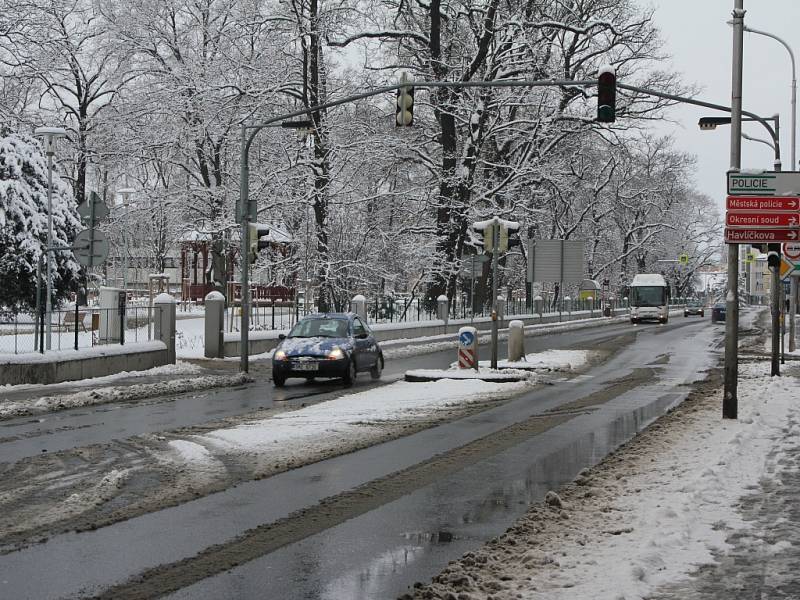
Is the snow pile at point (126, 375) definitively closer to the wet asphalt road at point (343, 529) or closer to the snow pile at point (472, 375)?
the snow pile at point (472, 375)

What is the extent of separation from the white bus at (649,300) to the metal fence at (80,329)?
153ft

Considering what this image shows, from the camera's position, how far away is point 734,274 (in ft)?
47.4

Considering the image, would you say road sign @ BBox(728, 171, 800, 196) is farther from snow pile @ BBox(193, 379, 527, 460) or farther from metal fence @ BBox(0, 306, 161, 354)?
metal fence @ BBox(0, 306, 161, 354)

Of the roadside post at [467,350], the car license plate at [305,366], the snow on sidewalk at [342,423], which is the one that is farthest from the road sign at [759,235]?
the car license plate at [305,366]

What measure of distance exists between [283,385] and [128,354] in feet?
14.1

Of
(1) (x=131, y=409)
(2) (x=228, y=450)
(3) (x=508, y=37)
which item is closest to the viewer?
(2) (x=228, y=450)

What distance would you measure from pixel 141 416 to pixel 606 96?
1008 cm

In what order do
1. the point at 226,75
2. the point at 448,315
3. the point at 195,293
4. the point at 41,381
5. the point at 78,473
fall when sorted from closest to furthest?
the point at 78,473 → the point at 41,381 → the point at 226,75 → the point at 448,315 → the point at 195,293

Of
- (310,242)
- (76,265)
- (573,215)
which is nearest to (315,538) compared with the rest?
(76,265)

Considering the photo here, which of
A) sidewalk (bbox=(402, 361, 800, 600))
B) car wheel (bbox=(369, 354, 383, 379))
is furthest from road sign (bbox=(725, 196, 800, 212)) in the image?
car wheel (bbox=(369, 354, 383, 379))

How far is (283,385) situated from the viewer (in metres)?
21.4

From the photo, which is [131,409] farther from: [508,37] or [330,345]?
[508,37]

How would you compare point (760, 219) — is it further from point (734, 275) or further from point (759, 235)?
point (734, 275)

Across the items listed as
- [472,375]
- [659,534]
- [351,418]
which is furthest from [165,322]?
[659,534]
